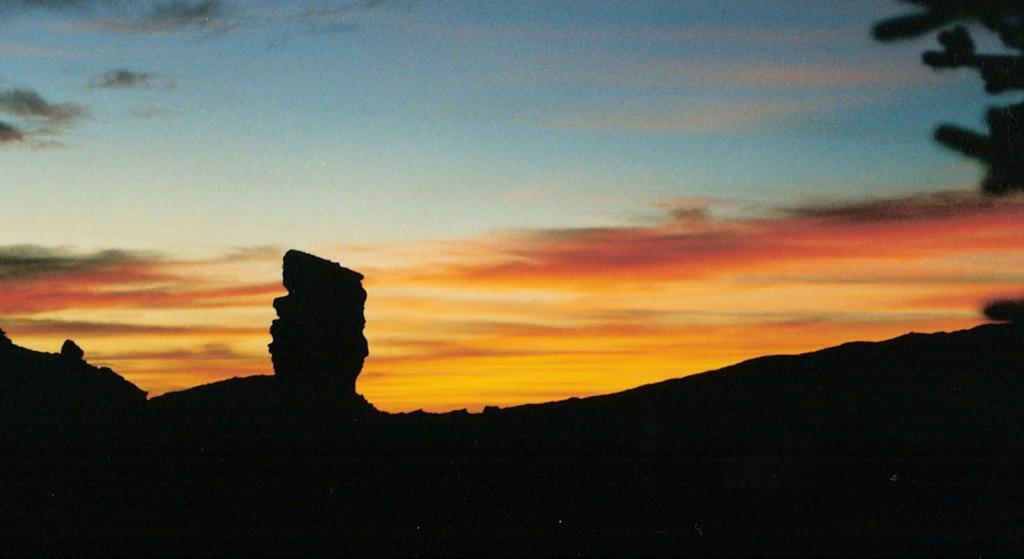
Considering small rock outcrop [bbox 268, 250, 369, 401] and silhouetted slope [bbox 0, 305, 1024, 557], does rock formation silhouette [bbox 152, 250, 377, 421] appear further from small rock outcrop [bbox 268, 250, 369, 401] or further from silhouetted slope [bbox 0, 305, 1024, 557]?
silhouetted slope [bbox 0, 305, 1024, 557]

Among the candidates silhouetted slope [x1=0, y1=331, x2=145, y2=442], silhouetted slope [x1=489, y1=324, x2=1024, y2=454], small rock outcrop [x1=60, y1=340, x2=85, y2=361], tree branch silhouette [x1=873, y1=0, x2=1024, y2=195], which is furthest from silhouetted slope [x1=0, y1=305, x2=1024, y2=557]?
small rock outcrop [x1=60, y1=340, x2=85, y2=361]

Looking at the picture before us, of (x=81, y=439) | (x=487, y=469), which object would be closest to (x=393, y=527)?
(x=487, y=469)

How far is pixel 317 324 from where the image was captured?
75.9 metres

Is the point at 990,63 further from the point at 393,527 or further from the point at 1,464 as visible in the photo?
the point at 1,464

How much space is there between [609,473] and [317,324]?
127 ft

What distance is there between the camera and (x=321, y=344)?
7712 cm

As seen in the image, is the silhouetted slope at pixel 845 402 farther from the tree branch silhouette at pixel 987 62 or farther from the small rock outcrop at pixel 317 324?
the small rock outcrop at pixel 317 324

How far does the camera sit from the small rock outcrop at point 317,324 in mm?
76125

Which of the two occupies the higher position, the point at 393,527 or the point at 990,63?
the point at 990,63

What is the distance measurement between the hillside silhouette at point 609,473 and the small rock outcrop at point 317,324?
1.15 ft

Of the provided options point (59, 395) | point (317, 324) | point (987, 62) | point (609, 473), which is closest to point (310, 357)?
point (317, 324)

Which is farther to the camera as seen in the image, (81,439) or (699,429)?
(81,439)

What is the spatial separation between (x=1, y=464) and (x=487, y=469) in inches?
1567

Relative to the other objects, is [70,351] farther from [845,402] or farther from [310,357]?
[845,402]
